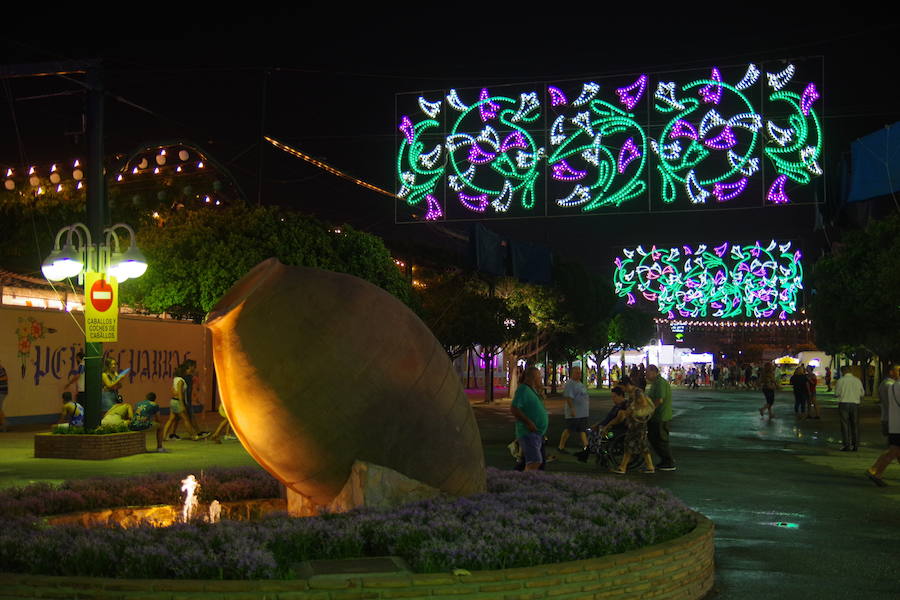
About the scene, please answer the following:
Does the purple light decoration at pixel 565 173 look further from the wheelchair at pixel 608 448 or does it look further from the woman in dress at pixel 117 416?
the woman in dress at pixel 117 416

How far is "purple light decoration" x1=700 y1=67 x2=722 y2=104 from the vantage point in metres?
14.6

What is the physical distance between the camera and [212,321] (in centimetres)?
762

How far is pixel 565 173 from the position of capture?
49.9 feet

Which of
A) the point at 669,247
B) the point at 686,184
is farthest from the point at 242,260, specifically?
the point at 669,247

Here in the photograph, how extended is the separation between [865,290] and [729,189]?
18367mm

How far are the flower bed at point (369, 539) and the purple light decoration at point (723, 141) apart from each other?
792cm

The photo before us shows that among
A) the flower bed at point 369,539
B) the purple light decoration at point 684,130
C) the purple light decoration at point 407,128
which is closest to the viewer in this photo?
the flower bed at point 369,539

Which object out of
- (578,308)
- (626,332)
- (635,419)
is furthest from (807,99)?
(626,332)

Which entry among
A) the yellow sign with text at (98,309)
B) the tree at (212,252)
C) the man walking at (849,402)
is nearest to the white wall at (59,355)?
the tree at (212,252)

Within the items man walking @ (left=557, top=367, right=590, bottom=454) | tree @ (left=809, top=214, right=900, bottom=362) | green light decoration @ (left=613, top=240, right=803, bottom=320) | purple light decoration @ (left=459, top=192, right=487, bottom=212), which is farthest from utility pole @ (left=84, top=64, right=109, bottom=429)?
green light decoration @ (left=613, top=240, right=803, bottom=320)

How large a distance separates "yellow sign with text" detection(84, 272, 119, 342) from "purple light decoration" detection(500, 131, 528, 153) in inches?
292

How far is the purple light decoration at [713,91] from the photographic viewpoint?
14580mm

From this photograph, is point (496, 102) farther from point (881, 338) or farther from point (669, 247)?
point (669, 247)

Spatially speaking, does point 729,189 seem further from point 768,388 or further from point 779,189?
point 768,388
